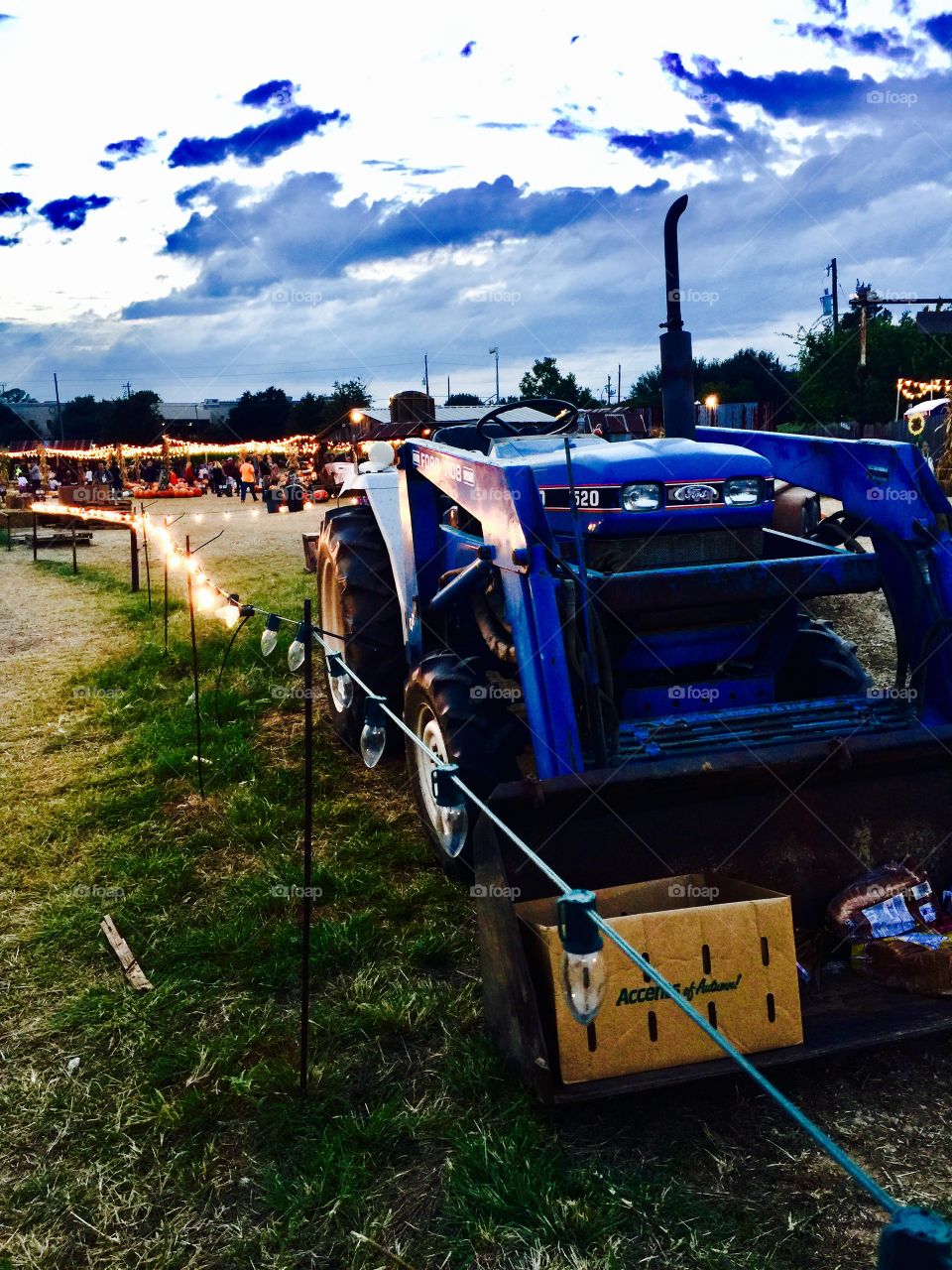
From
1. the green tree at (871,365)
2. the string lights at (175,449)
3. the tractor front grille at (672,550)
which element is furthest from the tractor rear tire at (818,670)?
the green tree at (871,365)

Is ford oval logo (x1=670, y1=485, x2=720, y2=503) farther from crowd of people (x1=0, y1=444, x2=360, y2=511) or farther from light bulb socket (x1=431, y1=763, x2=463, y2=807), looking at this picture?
crowd of people (x1=0, y1=444, x2=360, y2=511)

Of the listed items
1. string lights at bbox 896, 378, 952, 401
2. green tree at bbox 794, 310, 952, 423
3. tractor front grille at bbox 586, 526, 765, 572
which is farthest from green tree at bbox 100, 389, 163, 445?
tractor front grille at bbox 586, 526, 765, 572

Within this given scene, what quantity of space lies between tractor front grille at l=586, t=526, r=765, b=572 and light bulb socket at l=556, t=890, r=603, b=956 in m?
2.08

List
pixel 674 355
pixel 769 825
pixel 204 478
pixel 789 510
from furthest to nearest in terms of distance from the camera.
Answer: pixel 204 478 < pixel 789 510 < pixel 674 355 < pixel 769 825

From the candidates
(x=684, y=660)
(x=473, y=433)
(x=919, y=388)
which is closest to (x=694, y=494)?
(x=684, y=660)

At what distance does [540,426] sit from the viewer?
517 cm

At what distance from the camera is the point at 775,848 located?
3.20 meters

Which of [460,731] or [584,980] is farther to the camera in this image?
[460,731]

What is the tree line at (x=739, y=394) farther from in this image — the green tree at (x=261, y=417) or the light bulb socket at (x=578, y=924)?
the light bulb socket at (x=578, y=924)

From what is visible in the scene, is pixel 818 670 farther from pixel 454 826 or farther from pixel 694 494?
pixel 454 826

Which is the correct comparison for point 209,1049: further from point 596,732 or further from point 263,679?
point 263,679

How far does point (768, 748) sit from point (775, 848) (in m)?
0.34

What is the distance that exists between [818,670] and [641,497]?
128cm

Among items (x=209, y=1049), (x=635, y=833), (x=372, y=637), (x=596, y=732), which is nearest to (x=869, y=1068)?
(x=635, y=833)
